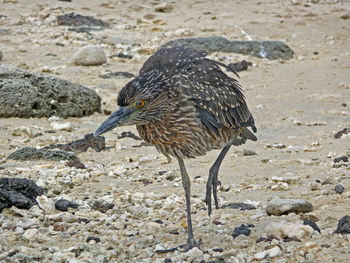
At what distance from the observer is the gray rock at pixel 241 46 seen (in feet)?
48.4

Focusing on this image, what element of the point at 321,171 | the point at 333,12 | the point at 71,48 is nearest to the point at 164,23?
the point at 71,48

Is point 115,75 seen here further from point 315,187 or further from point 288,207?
point 288,207

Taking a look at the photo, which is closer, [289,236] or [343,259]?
[343,259]

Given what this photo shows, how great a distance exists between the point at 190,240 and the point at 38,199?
1.75m

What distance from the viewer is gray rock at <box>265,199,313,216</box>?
201 inches

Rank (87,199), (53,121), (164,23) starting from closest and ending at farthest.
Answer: (87,199)
(53,121)
(164,23)

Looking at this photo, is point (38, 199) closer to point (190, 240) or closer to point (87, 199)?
point (87, 199)

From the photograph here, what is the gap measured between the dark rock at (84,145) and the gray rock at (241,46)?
7.27m

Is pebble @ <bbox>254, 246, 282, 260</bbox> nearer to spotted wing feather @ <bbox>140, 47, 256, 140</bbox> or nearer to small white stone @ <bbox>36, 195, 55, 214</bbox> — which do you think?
spotted wing feather @ <bbox>140, 47, 256, 140</bbox>

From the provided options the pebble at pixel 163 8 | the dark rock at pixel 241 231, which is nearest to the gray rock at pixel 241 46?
the pebble at pixel 163 8

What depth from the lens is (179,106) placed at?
14.7ft

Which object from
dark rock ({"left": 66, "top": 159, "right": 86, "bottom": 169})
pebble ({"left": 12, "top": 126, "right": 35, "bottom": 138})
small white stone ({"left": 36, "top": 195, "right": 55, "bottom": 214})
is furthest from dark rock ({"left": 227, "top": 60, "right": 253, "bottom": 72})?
small white stone ({"left": 36, "top": 195, "right": 55, "bottom": 214})

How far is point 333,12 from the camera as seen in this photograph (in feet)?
60.7

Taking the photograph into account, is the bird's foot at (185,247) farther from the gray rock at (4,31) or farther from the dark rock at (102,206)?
the gray rock at (4,31)
